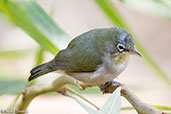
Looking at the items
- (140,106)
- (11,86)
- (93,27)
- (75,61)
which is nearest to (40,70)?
(11,86)

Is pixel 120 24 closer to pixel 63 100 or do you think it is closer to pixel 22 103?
pixel 22 103

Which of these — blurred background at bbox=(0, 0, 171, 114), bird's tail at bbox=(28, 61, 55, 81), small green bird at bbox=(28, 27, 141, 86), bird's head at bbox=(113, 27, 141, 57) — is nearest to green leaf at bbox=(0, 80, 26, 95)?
bird's tail at bbox=(28, 61, 55, 81)

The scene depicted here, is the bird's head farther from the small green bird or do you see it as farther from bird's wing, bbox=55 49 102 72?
bird's wing, bbox=55 49 102 72

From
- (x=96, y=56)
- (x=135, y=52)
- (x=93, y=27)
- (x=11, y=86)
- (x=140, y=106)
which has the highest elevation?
(x=93, y=27)

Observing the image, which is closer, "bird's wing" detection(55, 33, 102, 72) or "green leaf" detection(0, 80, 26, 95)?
"green leaf" detection(0, 80, 26, 95)

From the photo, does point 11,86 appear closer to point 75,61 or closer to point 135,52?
point 75,61

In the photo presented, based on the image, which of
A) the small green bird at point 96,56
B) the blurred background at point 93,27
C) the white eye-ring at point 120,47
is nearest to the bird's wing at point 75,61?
the small green bird at point 96,56
